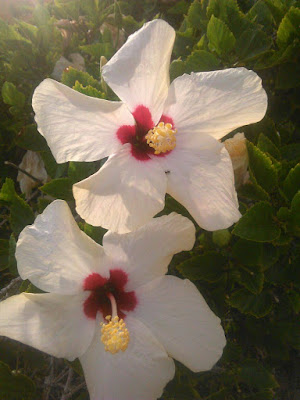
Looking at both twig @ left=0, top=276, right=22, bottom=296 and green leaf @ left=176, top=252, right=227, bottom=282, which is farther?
twig @ left=0, top=276, right=22, bottom=296

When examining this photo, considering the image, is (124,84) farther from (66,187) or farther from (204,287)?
(204,287)

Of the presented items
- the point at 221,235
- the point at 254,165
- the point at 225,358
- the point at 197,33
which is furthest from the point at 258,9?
the point at 225,358

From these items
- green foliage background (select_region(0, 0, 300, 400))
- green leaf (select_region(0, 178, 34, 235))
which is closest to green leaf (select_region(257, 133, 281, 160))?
green foliage background (select_region(0, 0, 300, 400))

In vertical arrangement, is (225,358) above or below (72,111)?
below

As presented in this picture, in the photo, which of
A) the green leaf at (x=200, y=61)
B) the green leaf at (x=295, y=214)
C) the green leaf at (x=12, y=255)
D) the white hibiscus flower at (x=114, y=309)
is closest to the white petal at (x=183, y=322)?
the white hibiscus flower at (x=114, y=309)

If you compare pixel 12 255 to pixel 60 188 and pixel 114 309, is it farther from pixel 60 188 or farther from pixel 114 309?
pixel 114 309

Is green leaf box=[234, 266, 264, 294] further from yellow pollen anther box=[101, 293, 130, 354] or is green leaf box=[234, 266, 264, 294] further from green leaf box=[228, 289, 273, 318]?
yellow pollen anther box=[101, 293, 130, 354]
